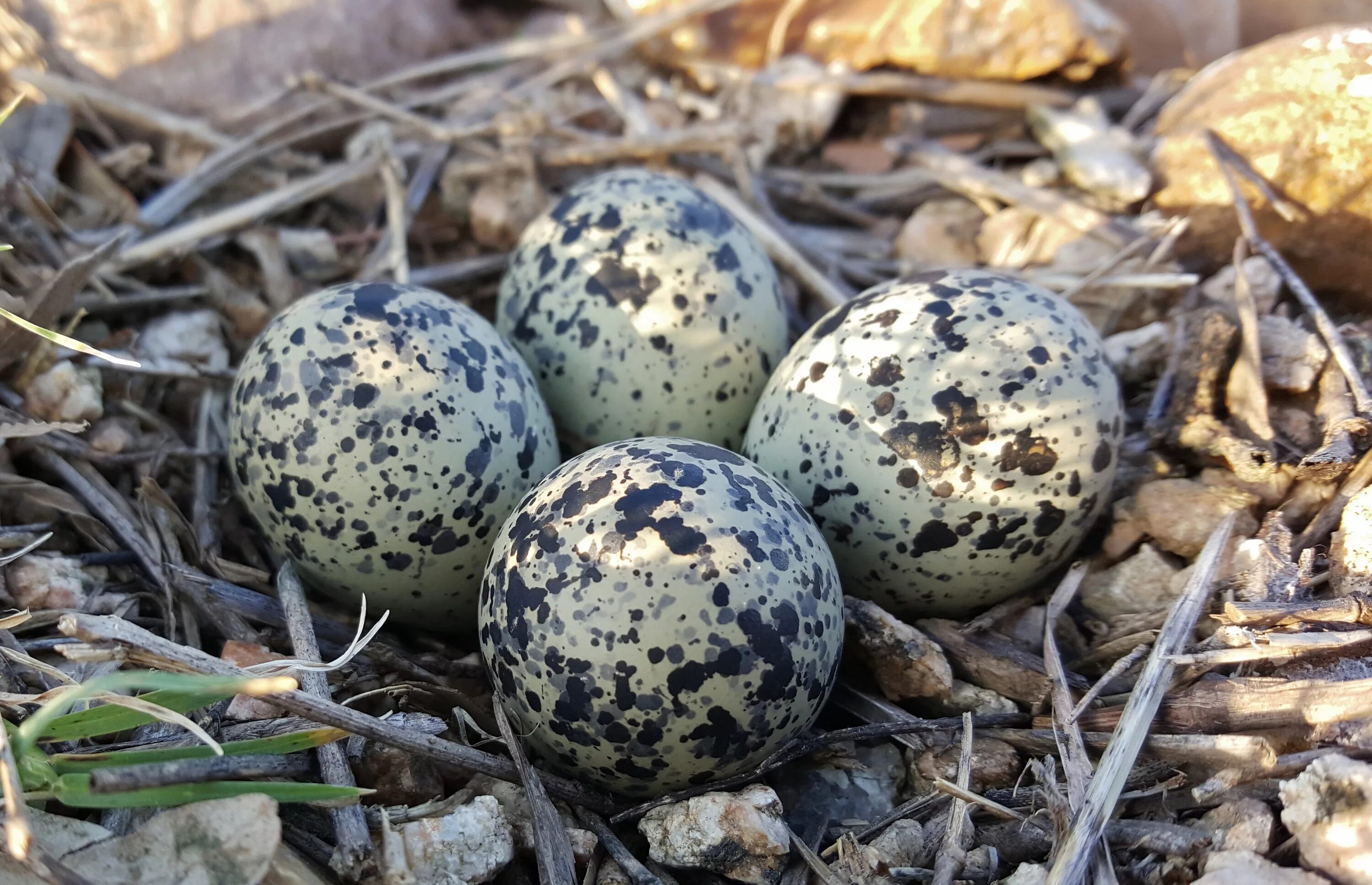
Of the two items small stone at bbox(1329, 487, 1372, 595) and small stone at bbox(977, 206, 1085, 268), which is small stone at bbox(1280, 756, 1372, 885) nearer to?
small stone at bbox(1329, 487, 1372, 595)

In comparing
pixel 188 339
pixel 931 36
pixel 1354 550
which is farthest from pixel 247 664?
pixel 931 36

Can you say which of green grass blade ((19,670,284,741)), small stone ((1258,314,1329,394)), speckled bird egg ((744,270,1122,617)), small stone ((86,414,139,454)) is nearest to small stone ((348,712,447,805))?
green grass blade ((19,670,284,741))

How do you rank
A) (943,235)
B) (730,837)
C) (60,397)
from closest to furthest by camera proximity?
(730,837) < (60,397) < (943,235)

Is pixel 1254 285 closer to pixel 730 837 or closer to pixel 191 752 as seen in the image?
pixel 730 837

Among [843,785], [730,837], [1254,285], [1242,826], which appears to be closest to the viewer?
[1242,826]

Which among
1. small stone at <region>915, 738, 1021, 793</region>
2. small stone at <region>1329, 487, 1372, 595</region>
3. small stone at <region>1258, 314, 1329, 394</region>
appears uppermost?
small stone at <region>1258, 314, 1329, 394</region>

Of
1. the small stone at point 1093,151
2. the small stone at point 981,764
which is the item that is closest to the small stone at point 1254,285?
the small stone at point 1093,151
